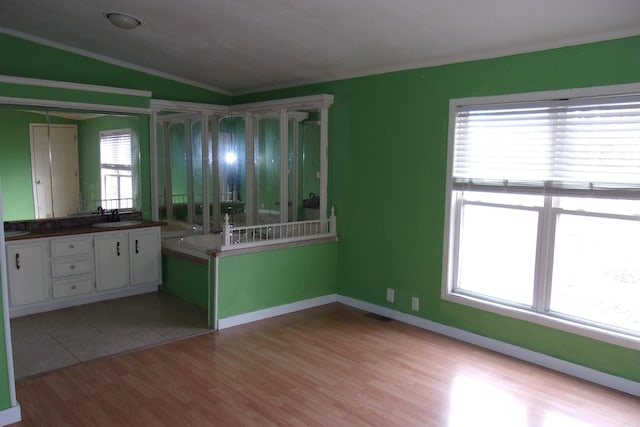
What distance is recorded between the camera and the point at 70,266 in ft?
15.0

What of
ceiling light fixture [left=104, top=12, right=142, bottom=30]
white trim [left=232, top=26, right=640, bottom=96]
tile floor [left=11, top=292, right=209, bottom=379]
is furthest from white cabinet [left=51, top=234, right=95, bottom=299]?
white trim [left=232, top=26, right=640, bottom=96]

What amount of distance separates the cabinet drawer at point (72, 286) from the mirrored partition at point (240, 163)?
1.06 m

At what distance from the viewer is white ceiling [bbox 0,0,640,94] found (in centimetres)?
290

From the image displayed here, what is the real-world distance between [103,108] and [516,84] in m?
3.83

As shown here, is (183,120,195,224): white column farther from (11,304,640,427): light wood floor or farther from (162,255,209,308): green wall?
(11,304,640,427): light wood floor

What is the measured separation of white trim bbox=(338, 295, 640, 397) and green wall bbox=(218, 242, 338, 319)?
1.76ft

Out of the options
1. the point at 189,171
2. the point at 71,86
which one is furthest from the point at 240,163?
the point at 71,86

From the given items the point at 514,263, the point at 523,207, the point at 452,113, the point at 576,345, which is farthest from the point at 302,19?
the point at 576,345

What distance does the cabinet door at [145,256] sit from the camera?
4996mm

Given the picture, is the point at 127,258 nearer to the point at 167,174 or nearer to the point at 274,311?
the point at 167,174

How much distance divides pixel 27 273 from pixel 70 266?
0.36 metres

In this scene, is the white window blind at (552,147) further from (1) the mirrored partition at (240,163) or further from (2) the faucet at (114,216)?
(2) the faucet at (114,216)

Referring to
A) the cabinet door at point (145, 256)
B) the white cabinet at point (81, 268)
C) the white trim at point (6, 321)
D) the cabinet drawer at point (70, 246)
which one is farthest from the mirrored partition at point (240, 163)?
the white trim at point (6, 321)

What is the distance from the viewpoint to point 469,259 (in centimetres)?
392
